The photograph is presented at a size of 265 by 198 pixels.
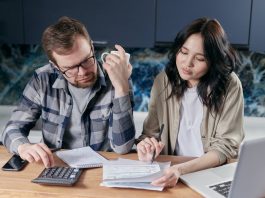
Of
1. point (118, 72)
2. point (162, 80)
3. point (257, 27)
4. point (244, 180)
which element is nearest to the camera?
point (244, 180)

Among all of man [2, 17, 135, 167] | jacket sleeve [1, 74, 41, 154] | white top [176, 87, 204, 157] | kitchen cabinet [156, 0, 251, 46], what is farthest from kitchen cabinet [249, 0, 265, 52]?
jacket sleeve [1, 74, 41, 154]

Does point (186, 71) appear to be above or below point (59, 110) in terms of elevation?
above

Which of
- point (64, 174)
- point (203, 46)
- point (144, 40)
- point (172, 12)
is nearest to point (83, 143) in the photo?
point (64, 174)

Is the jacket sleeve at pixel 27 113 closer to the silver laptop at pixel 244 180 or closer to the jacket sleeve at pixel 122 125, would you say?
the jacket sleeve at pixel 122 125

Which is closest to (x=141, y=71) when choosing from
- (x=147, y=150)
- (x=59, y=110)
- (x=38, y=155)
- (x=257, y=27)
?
(x=257, y=27)

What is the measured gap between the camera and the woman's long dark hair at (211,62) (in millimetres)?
1526

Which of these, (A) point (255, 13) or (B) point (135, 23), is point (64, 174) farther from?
(A) point (255, 13)

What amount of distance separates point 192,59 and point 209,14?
0.71 metres

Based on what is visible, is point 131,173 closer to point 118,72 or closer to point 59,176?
point 59,176

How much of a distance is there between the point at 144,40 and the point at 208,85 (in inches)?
28.5

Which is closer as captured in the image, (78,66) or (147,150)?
(147,150)

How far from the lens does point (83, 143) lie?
1.63 m

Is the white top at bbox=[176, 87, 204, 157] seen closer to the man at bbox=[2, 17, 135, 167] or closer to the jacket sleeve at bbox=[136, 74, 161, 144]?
the jacket sleeve at bbox=[136, 74, 161, 144]

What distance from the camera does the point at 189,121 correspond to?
1.68m
